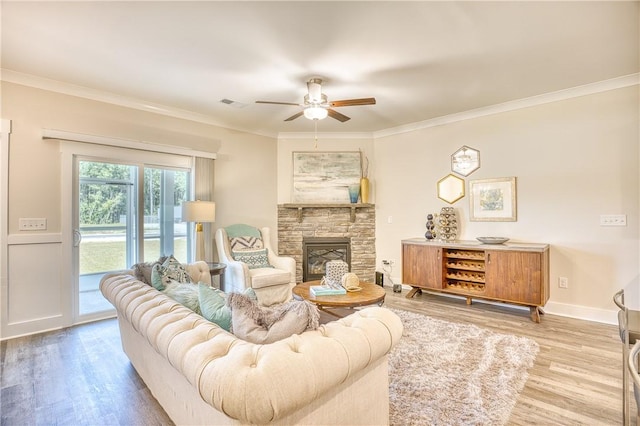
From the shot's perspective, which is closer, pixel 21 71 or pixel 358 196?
pixel 21 71

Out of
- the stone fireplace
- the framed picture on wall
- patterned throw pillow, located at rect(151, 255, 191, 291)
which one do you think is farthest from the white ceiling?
the stone fireplace

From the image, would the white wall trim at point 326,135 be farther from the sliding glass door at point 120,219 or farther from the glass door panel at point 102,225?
the glass door panel at point 102,225

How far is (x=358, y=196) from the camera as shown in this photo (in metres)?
5.24

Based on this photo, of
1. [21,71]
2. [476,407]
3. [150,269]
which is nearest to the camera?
[476,407]

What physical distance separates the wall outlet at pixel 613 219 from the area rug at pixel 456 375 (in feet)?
5.39

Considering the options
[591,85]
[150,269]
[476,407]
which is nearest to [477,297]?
[476,407]

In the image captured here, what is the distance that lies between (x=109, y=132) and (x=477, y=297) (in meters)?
4.80

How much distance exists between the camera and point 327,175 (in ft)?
17.2

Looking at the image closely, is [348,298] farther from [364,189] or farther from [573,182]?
[573,182]

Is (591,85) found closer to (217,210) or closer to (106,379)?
(217,210)

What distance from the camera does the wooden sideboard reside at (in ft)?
11.1

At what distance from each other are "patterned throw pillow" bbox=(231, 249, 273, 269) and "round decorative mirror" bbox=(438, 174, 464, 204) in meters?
2.72

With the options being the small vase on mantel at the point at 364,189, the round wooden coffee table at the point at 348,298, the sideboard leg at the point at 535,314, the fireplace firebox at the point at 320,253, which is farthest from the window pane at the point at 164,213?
the sideboard leg at the point at 535,314

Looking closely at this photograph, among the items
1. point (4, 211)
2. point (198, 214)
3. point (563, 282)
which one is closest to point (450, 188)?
point (563, 282)
